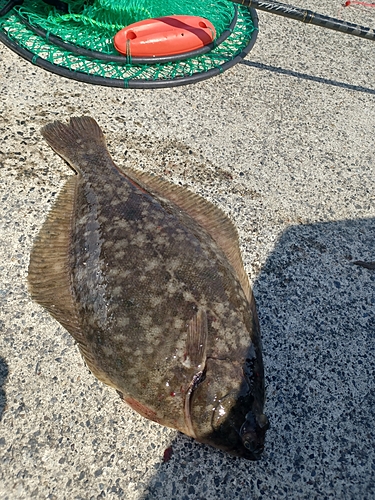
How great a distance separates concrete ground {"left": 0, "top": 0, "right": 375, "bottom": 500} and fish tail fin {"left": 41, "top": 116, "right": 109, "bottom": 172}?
14 cm

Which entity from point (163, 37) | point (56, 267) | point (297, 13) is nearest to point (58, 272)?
point (56, 267)

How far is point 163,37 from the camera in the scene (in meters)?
3.66

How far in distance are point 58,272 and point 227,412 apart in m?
1.23

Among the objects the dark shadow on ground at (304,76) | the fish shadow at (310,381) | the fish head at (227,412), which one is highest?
the dark shadow on ground at (304,76)

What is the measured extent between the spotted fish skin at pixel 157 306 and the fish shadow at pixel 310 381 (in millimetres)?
236

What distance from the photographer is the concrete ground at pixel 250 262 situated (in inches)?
78.5

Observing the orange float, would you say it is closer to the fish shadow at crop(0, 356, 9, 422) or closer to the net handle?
the net handle

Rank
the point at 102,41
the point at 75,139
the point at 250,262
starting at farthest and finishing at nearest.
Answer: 1. the point at 102,41
2. the point at 75,139
3. the point at 250,262

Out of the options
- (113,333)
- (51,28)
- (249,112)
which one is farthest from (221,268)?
(51,28)

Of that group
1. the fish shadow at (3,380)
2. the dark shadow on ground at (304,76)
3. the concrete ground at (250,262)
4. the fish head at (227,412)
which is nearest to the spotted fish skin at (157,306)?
the fish head at (227,412)

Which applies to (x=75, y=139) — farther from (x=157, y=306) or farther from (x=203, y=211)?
(x=157, y=306)

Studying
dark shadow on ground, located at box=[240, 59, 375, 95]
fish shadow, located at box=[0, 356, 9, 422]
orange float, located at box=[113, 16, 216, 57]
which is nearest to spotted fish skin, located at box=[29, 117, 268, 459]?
fish shadow, located at box=[0, 356, 9, 422]

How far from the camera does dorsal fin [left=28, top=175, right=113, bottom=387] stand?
2162 mm

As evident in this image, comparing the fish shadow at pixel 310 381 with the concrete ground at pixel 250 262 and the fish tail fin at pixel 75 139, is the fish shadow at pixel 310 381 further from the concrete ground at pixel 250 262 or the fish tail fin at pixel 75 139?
the fish tail fin at pixel 75 139
